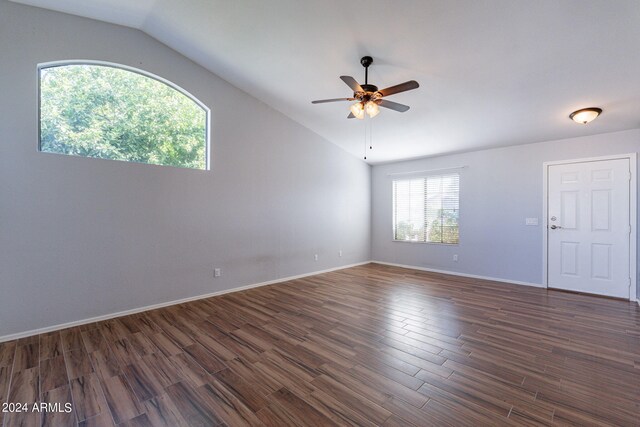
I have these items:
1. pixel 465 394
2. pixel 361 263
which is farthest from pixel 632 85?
pixel 361 263

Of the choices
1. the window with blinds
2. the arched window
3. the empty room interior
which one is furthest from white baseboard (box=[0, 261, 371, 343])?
the window with blinds

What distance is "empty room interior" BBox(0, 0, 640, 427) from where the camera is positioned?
77.7 inches

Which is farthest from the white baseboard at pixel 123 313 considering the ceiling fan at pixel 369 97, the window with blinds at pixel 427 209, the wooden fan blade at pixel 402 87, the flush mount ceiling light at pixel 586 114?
the flush mount ceiling light at pixel 586 114

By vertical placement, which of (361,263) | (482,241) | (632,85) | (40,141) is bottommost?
(361,263)

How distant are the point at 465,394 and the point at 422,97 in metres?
3.44

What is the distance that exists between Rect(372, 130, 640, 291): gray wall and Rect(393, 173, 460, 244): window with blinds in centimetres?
18

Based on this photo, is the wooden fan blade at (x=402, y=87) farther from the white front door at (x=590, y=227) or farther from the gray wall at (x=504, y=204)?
the white front door at (x=590, y=227)

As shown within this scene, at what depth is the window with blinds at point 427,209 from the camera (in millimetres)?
5684

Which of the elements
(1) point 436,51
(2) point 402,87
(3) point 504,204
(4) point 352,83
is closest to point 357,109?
(4) point 352,83

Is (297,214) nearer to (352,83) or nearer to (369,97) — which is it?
(369,97)

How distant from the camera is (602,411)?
1.71 m

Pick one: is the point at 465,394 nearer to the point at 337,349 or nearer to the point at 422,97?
the point at 337,349

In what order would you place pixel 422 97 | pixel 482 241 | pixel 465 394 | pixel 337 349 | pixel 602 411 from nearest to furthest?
pixel 602 411 → pixel 465 394 → pixel 337 349 → pixel 422 97 → pixel 482 241

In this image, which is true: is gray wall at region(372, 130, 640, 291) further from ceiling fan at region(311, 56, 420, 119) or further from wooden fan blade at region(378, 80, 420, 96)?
wooden fan blade at region(378, 80, 420, 96)
